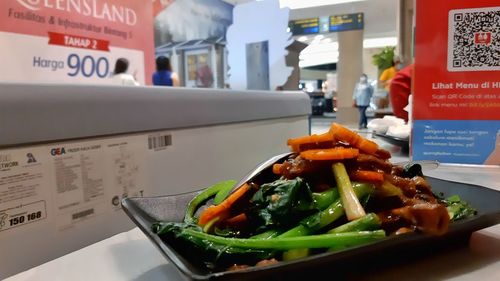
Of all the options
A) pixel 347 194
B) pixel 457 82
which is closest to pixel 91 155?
pixel 347 194

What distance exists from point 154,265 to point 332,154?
247mm

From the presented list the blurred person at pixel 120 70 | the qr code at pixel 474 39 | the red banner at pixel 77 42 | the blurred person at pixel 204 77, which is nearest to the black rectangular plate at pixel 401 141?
the qr code at pixel 474 39

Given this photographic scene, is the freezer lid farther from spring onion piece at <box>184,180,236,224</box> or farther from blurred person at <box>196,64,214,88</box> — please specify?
blurred person at <box>196,64,214,88</box>

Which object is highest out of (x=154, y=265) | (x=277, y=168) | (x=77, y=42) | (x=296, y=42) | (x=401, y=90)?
(x=77, y=42)

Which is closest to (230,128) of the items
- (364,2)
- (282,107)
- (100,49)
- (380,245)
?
(282,107)

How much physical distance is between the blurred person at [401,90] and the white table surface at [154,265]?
1038 millimetres

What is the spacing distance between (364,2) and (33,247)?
261 inches

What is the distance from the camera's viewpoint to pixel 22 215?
2.30ft

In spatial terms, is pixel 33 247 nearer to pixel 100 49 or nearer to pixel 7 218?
pixel 7 218

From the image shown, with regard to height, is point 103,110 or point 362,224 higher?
point 103,110

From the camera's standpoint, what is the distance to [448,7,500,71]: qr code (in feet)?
2.95

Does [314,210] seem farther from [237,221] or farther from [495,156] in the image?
[495,156]

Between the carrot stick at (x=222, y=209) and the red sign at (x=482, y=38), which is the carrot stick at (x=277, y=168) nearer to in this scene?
the carrot stick at (x=222, y=209)

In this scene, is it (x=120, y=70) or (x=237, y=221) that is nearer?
(x=237, y=221)
